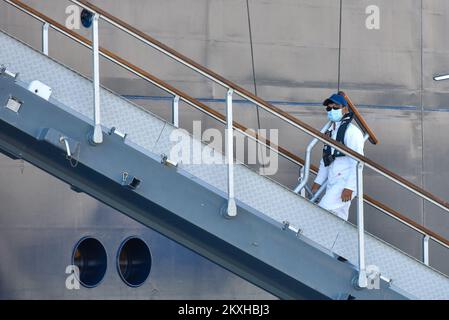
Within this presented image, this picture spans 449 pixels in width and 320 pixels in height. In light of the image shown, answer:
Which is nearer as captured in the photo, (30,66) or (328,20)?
(30,66)

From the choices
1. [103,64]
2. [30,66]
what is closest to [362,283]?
[30,66]

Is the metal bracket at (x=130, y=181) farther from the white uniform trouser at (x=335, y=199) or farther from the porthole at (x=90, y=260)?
the porthole at (x=90, y=260)

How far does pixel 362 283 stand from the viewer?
20.2ft

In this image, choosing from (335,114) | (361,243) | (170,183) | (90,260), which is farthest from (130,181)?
(90,260)

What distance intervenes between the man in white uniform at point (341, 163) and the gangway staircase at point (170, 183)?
0.37 m

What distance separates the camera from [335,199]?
21.7 feet

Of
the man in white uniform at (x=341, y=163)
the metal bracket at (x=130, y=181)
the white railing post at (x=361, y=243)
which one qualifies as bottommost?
the white railing post at (x=361, y=243)

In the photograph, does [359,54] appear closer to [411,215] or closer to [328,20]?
[328,20]

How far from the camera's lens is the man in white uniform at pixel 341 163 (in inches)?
258

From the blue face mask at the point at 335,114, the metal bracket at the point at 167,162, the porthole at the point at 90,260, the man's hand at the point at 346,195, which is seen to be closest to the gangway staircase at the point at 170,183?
the metal bracket at the point at 167,162

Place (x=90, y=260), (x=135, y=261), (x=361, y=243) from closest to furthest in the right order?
1. (x=361, y=243)
2. (x=90, y=260)
3. (x=135, y=261)

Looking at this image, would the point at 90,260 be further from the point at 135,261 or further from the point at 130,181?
the point at 130,181

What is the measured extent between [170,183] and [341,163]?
1318mm

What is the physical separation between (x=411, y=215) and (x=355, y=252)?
2.47 meters
